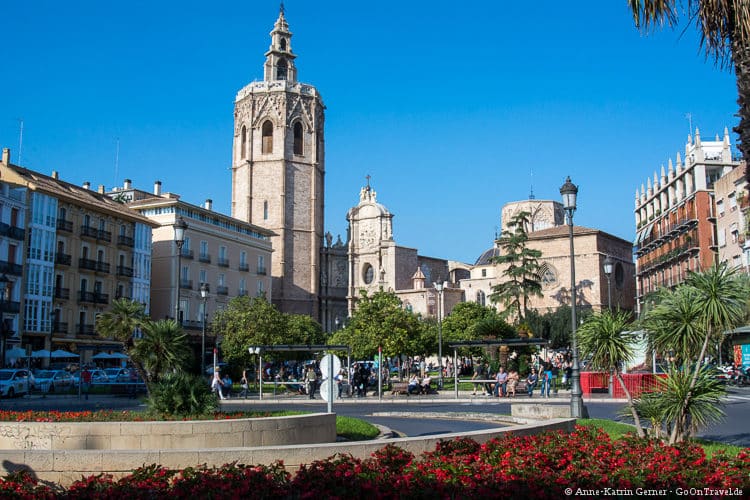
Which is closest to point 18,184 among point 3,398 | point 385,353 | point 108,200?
point 108,200

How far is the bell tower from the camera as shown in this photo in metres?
80.2

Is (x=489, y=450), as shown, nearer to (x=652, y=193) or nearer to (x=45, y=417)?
(x=45, y=417)

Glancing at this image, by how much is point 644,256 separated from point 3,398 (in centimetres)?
5410

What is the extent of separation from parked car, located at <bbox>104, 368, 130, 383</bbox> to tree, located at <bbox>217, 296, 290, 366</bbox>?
19.4ft

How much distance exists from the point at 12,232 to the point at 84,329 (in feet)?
27.9

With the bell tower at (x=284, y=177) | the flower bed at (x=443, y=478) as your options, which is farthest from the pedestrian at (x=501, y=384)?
the bell tower at (x=284, y=177)

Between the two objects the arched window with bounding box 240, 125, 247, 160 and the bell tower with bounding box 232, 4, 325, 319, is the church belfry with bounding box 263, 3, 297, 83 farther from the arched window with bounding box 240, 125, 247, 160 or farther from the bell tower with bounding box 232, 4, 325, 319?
the arched window with bounding box 240, 125, 247, 160

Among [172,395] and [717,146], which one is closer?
[172,395]

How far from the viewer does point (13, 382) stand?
30719 mm

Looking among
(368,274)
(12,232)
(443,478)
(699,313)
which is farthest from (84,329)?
(443,478)

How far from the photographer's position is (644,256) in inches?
2685

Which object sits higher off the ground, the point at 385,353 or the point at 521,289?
the point at 521,289

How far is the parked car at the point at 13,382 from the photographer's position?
30.2 metres

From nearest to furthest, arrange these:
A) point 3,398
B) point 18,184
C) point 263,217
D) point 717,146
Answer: point 3,398
point 18,184
point 717,146
point 263,217
